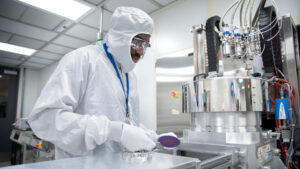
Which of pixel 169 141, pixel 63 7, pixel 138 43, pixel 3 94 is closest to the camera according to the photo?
pixel 169 141

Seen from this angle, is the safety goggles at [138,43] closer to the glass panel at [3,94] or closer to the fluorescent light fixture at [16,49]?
the fluorescent light fixture at [16,49]

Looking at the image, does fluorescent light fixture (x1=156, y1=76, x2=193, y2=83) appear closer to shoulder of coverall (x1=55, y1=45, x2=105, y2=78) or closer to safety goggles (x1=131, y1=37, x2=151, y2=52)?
safety goggles (x1=131, y1=37, x2=151, y2=52)

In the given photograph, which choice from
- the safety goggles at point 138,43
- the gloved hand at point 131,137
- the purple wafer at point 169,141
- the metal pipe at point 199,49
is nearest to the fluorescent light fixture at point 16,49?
the safety goggles at point 138,43

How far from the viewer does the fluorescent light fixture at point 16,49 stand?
4.20 metres

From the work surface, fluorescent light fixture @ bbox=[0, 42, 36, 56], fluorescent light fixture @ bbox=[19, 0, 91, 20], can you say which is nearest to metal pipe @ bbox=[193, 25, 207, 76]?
the work surface

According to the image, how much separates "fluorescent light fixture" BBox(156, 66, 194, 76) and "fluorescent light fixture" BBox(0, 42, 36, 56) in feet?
11.0

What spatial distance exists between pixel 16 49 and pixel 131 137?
4.70m

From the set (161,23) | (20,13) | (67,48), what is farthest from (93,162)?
(67,48)

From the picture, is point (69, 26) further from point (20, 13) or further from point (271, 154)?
point (271, 154)

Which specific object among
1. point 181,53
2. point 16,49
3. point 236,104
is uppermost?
point 16,49

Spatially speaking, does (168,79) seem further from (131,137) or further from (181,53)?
(131,137)

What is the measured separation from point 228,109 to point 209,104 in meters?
0.09

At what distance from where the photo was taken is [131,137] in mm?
770

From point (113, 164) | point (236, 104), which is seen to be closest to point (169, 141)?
point (113, 164)
